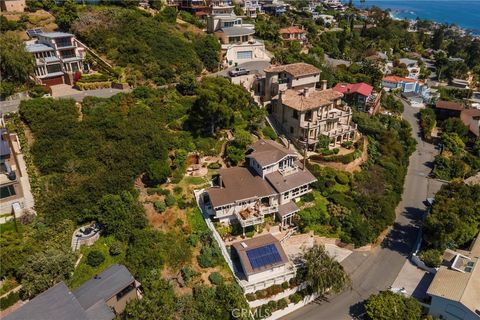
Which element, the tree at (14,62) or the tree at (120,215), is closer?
the tree at (120,215)

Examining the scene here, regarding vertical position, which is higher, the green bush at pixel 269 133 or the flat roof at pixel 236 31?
the flat roof at pixel 236 31

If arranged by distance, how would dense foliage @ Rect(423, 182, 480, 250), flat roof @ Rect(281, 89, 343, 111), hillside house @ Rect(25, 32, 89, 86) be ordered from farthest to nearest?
hillside house @ Rect(25, 32, 89, 86) → flat roof @ Rect(281, 89, 343, 111) → dense foliage @ Rect(423, 182, 480, 250)

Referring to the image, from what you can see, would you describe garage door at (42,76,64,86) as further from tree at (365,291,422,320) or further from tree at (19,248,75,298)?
tree at (365,291,422,320)

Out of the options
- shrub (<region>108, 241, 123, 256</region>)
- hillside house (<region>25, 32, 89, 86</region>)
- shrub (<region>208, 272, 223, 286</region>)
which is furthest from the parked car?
shrub (<region>208, 272, 223, 286</region>)

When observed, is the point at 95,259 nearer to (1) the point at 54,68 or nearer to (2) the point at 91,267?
(2) the point at 91,267

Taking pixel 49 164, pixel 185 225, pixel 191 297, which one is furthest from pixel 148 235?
pixel 49 164

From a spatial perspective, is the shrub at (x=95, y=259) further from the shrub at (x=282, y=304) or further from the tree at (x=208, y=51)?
the tree at (x=208, y=51)

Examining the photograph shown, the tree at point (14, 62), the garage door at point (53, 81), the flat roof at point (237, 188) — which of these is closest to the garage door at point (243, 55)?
the garage door at point (53, 81)
